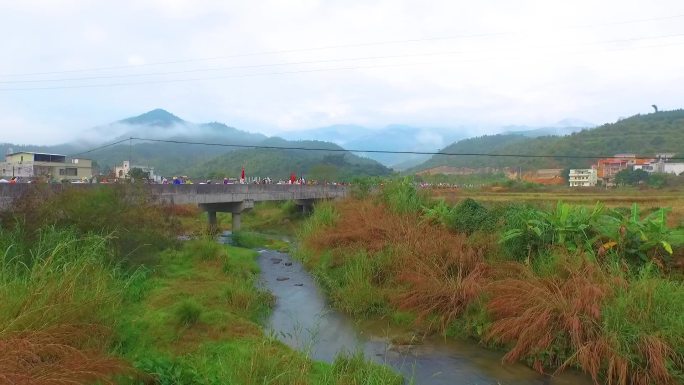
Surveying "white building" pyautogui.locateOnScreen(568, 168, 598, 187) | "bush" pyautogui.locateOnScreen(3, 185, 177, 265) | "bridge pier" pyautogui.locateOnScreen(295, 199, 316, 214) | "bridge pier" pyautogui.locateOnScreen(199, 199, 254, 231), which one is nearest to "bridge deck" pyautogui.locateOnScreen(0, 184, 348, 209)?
"bridge pier" pyautogui.locateOnScreen(199, 199, 254, 231)

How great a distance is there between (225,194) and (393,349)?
800 inches

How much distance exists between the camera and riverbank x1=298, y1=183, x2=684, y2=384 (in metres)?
8.02

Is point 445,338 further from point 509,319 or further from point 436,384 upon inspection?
point 436,384

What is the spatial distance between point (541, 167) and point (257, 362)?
87.3 m

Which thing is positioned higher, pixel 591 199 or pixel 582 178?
pixel 582 178

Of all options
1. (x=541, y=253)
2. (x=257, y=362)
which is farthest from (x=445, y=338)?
(x=257, y=362)

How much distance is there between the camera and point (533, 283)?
10.1 meters

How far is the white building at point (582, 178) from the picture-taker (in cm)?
6738

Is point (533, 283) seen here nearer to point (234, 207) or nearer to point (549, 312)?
point (549, 312)

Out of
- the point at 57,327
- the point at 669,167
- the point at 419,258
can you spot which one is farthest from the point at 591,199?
the point at 669,167

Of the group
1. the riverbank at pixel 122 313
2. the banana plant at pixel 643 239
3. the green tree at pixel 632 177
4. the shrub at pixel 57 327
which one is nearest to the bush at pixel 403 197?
the riverbank at pixel 122 313

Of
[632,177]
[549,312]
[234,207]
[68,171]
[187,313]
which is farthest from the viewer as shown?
[68,171]

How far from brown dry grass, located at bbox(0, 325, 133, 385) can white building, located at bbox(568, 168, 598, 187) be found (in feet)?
231

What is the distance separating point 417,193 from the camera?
796 inches
